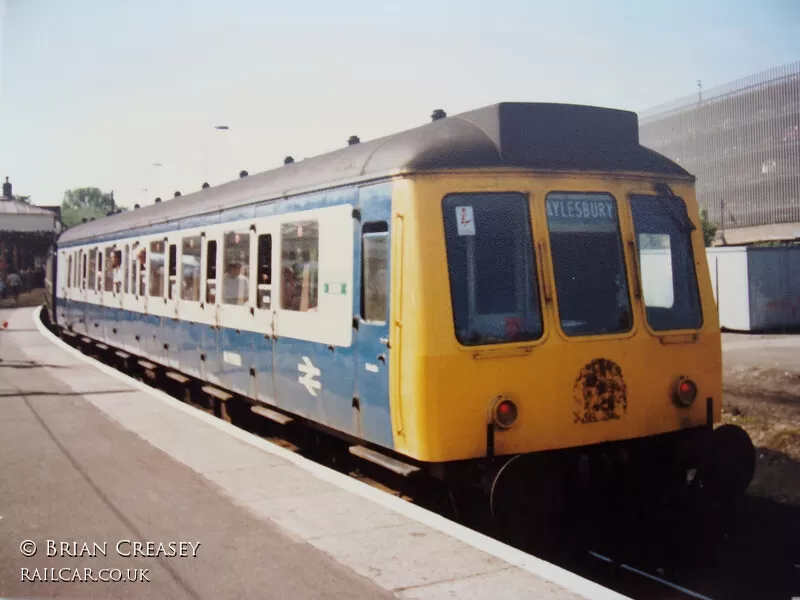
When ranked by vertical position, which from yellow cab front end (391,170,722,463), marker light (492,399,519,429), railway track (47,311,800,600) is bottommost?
railway track (47,311,800,600)

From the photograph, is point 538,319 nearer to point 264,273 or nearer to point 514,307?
point 514,307

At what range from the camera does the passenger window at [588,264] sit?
241 inches

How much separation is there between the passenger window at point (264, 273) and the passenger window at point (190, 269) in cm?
234

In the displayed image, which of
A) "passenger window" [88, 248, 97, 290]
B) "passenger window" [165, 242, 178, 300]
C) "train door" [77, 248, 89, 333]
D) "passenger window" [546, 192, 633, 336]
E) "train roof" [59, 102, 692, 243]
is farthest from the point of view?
"train door" [77, 248, 89, 333]

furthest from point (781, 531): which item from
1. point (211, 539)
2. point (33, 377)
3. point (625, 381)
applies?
point (33, 377)

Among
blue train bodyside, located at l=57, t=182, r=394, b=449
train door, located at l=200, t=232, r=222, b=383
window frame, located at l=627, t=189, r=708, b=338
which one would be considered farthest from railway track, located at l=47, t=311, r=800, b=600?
train door, located at l=200, t=232, r=222, b=383

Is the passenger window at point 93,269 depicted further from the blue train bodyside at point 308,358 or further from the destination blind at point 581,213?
the destination blind at point 581,213

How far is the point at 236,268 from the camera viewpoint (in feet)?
30.8

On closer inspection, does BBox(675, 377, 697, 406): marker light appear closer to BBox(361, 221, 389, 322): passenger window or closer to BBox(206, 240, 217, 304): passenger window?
BBox(361, 221, 389, 322): passenger window

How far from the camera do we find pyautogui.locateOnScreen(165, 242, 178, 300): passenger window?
11.8 metres

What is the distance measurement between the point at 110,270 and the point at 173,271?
484 centimetres

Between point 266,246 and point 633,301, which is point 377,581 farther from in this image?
point 266,246

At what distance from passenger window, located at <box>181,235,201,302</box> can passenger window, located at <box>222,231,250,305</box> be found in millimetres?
1166

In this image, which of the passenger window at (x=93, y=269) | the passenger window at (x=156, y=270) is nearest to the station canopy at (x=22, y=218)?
the passenger window at (x=93, y=269)
